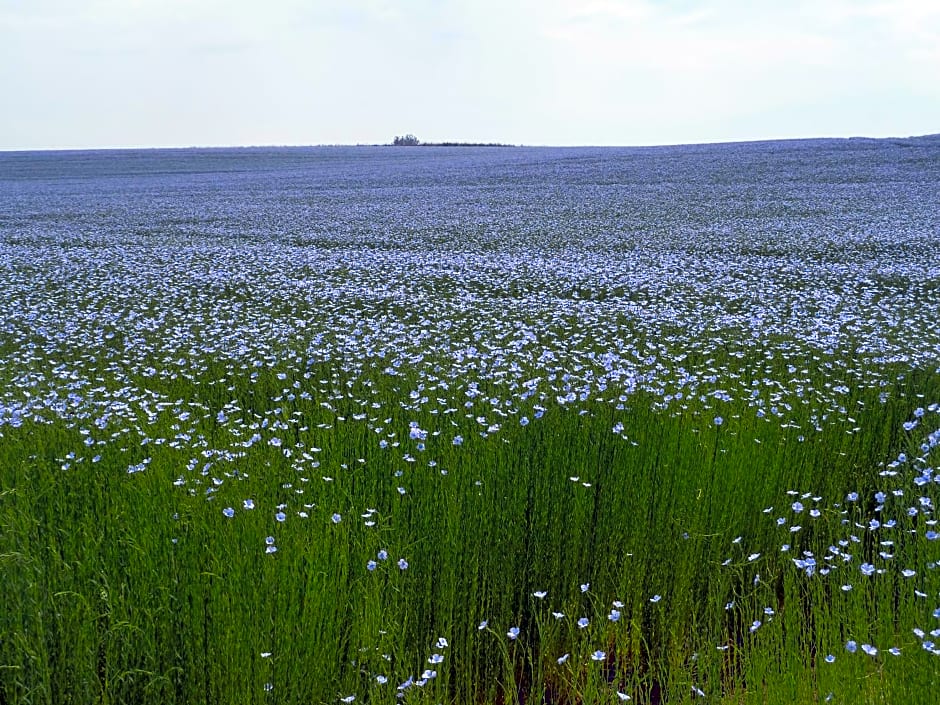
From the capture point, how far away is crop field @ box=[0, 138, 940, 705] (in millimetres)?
3828

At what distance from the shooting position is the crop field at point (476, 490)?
3828 mm

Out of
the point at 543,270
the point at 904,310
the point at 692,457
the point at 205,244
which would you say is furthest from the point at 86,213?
the point at 692,457

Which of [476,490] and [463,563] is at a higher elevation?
[476,490]

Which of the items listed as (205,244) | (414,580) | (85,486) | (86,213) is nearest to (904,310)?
(414,580)

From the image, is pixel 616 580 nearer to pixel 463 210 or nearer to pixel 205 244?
pixel 205 244

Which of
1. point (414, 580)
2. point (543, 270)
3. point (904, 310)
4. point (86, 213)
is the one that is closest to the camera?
point (414, 580)

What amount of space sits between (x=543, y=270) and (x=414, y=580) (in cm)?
1178

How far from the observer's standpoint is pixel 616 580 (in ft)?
16.1

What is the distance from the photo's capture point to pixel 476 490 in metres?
5.09

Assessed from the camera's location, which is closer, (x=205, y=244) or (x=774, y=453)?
(x=774, y=453)

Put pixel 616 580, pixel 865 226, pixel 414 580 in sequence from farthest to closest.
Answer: pixel 865 226 < pixel 616 580 < pixel 414 580

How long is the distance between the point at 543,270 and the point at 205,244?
9.57m

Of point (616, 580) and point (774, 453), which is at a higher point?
point (774, 453)

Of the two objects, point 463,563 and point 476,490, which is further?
point 476,490
